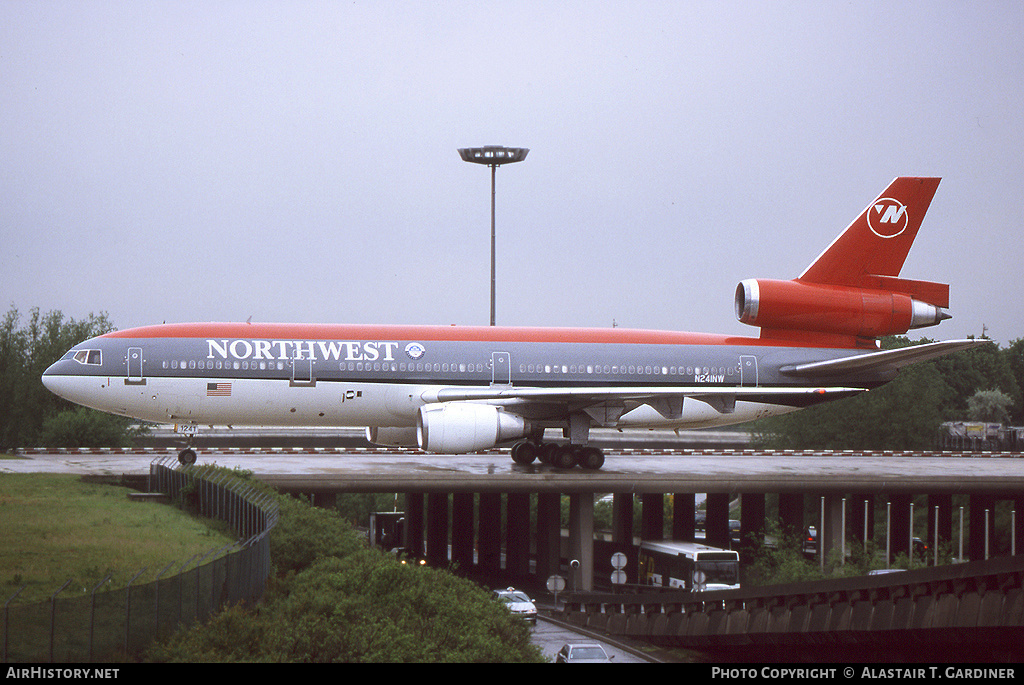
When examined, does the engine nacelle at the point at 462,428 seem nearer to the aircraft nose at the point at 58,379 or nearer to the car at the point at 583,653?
the car at the point at 583,653

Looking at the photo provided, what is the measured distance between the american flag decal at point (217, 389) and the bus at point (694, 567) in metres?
17.7

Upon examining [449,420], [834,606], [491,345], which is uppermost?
[491,345]

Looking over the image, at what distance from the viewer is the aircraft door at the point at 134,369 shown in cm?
3173

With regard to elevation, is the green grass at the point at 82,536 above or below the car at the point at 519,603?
above

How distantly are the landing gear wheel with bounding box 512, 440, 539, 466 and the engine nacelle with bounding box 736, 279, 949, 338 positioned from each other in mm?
8444

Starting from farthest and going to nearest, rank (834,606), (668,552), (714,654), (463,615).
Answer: (668,552) → (714,654) → (834,606) → (463,615)

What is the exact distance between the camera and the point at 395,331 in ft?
111

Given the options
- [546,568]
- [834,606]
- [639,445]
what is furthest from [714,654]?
[639,445]

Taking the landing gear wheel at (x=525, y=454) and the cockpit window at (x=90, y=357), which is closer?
the cockpit window at (x=90, y=357)

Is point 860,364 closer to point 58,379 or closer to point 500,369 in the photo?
point 500,369

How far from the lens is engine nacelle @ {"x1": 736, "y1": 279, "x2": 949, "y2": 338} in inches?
1393

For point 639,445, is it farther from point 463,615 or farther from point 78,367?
point 463,615

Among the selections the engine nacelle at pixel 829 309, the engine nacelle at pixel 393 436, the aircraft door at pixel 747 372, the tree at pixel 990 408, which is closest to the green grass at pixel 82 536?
the engine nacelle at pixel 393 436

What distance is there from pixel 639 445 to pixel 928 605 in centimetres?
6136
